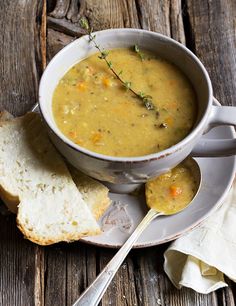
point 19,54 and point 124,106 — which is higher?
point 124,106

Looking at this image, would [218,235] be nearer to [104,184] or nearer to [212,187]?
[212,187]

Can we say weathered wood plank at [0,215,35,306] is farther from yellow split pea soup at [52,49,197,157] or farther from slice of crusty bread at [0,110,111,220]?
yellow split pea soup at [52,49,197,157]

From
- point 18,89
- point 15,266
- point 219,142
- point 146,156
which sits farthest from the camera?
point 18,89

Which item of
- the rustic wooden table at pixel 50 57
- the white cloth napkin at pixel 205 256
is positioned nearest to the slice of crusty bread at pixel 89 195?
the rustic wooden table at pixel 50 57

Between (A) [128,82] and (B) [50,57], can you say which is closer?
(A) [128,82]

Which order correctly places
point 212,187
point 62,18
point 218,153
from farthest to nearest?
point 62,18 → point 212,187 → point 218,153

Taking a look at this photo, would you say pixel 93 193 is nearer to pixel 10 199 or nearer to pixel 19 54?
pixel 10 199

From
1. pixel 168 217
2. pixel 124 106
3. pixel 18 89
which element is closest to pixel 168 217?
pixel 168 217

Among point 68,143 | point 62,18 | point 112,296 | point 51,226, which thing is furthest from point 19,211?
point 62,18
